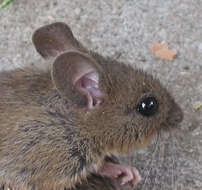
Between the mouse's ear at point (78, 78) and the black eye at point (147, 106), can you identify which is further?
the black eye at point (147, 106)

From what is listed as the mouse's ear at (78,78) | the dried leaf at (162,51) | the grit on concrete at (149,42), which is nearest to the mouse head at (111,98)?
the mouse's ear at (78,78)

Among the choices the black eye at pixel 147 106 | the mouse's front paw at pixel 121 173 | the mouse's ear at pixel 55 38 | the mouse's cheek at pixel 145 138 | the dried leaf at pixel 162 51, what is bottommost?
the dried leaf at pixel 162 51

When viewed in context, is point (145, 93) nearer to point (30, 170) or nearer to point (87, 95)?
point (87, 95)

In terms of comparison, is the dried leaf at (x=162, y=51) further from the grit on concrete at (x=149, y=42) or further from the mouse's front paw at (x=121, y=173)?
the mouse's front paw at (x=121, y=173)

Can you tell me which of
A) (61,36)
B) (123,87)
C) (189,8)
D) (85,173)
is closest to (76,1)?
(189,8)

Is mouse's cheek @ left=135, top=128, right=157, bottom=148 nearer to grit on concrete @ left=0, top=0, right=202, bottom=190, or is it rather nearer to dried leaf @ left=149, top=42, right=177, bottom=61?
grit on concrete @ left=0, top=0, right=202, bottom=190

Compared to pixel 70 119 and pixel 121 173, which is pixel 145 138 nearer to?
pixel 121 173

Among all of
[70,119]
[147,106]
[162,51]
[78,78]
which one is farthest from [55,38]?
[162,51]
